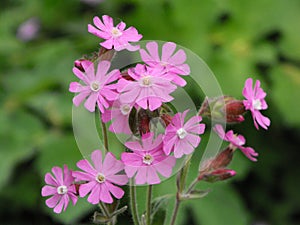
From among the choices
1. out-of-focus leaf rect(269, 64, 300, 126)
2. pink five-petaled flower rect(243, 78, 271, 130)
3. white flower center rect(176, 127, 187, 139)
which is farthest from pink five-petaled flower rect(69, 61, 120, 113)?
out-of-focus leaf rect(269, 64, 300, 126)

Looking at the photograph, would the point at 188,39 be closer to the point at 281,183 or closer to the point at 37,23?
the point at 281,183

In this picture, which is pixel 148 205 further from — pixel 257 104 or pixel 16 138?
pixel 16 138

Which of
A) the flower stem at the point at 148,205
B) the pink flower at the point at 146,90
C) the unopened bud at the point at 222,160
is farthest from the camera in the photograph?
the unopened bud at the point at 222,160

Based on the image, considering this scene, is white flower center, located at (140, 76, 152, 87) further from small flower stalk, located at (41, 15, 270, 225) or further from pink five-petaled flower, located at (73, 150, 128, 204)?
pink five-petaled flower, located at (73, 150, 128, 204)

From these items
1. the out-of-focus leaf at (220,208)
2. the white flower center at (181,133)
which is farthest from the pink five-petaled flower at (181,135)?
the out-of-focus leaf at (220,208)

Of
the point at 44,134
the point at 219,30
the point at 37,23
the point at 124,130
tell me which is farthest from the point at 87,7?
the point at 124,130

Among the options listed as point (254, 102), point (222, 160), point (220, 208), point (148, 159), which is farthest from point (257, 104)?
point (220, 208)

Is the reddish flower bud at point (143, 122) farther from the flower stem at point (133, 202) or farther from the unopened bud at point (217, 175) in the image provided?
the unopened bud at point (217, 175)
